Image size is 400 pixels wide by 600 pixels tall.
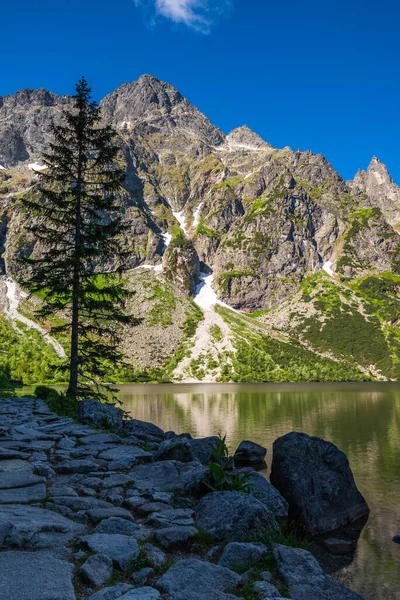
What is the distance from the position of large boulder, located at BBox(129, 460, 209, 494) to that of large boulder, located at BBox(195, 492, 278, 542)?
103cm

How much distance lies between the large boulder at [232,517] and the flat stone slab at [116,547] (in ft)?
6.07

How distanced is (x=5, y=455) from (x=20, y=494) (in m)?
3.38

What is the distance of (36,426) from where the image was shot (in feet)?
54.4

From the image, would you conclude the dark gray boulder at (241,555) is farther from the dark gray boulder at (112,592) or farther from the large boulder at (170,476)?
the large boulder at (170,476)

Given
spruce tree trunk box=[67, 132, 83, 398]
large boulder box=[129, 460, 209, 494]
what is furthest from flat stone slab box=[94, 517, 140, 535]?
spruce tree trunk box=[67, 132, 83, 398]

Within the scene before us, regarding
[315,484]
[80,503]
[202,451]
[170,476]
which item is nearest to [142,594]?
[80,503]

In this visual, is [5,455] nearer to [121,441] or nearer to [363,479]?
[121,441]

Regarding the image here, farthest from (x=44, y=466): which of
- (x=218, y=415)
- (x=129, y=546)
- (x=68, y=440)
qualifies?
(x=218, y=415)

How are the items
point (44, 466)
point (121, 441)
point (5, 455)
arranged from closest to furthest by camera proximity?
point (44, 466)
point (5, 455)
point (121, 441)

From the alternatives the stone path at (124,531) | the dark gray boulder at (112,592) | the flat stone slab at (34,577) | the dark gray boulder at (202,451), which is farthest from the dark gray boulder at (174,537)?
the dark gray boulder at (202,451)

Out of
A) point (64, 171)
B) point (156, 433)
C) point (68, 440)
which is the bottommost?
point (156, 433)

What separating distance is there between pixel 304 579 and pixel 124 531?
3.19 m

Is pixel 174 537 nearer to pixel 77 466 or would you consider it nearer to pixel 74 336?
pixel 77 466

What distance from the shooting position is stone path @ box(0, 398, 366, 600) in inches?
232
